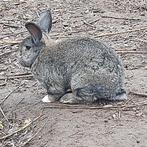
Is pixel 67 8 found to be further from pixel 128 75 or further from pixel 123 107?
pixel 123 107

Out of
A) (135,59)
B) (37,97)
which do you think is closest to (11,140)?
(37,97)

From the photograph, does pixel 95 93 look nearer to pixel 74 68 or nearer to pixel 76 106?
pixel 76 106

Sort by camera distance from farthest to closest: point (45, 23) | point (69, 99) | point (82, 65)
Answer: point (45, 23) → point (69, 99) → point (82, 65)

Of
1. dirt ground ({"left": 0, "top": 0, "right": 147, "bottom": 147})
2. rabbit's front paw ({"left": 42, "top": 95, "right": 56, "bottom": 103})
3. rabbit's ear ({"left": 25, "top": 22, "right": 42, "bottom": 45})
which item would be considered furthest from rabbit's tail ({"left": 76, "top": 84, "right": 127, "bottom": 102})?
rabbit's ear ({"left": 25, "top": 22, "right": 42, "bottom": 45})

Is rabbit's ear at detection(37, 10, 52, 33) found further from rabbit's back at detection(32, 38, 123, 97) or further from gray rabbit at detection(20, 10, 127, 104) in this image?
rabbit's back at detection(32, 38, 123, 97)

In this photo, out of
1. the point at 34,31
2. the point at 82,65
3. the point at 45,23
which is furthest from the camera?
the point at 45,23

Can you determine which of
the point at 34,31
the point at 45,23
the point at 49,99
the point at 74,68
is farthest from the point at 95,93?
the point at 45,23
